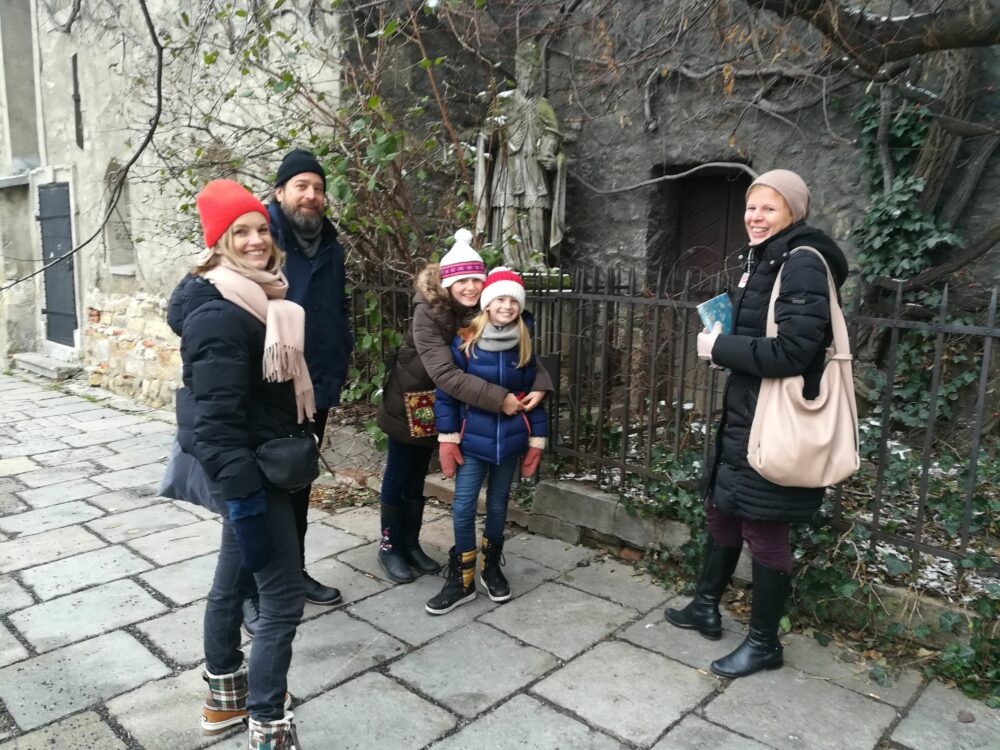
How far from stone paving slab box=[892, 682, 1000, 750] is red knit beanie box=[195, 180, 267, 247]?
2564 mm

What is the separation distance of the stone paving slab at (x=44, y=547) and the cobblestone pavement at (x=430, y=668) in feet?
0.05

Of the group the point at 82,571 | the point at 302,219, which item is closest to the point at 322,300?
the point at 302,219

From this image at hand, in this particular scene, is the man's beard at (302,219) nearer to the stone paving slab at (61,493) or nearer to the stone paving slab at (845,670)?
the stone paving slab at (845,670)

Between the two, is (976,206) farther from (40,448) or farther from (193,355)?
(40,448)

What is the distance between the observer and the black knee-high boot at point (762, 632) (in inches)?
104

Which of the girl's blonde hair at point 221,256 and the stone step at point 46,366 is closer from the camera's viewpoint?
the girl's blonde hair at point 221,256

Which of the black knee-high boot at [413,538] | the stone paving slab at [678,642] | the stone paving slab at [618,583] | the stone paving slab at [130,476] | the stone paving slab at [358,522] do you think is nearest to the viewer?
the stone paving slab at [678,642]

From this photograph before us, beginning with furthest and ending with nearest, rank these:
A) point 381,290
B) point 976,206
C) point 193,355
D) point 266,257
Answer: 1. point 976,206
2. point 381,290
3. point 266,257
4. point 193,355

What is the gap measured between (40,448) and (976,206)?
7.31 m

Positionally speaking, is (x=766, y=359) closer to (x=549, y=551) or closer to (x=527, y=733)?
(x=527, y=733)

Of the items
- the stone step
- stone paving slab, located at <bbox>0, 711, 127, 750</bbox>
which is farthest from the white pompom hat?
the stone step

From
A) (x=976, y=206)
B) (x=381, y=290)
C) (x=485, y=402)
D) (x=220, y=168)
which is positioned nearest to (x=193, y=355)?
(x=485, y=402)

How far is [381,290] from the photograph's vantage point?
4730mm

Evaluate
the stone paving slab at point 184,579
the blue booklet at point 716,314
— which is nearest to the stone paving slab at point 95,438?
the stone paving slab at point 184,579
